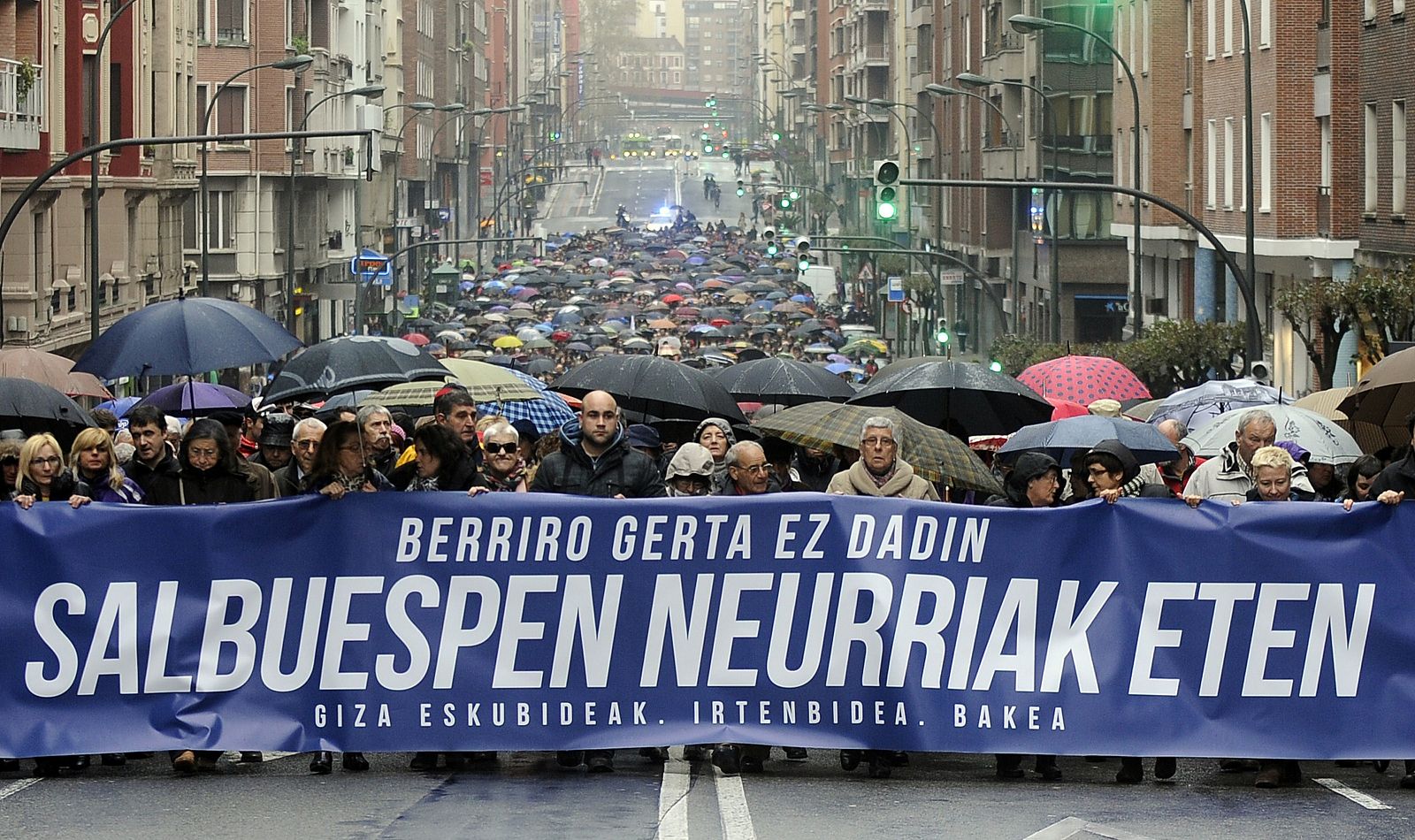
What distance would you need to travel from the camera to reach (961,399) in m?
18.9

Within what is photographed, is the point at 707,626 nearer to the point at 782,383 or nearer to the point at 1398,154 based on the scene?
the point at 782,383

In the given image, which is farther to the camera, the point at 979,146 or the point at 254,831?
the point at 979,146

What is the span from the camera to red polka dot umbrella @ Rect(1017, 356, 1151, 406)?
22.1 meters

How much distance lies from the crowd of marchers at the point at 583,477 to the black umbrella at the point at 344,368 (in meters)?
6.17

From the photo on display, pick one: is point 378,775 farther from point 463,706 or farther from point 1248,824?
point 1248,824

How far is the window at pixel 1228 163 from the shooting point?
153 feet

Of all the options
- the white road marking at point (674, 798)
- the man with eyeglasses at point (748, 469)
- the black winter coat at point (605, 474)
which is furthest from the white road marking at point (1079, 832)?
the man with eyeglasses at point (748, 469)

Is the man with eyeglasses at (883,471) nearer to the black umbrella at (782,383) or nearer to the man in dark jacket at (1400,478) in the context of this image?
the man in dark jacket at (1400,478)

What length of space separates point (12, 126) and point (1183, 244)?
2477cm

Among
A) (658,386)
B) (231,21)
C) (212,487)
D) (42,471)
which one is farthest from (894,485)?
(231,21)

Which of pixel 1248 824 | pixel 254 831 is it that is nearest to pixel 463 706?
pixel 254 831

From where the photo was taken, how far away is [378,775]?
11297mm

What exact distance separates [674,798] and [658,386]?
27.4ft

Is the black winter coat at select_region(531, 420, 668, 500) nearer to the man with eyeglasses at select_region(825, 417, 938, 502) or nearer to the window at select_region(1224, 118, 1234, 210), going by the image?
the man with eyeglasses at select_region(825, 417, 938, 502)
